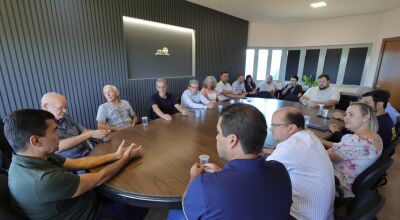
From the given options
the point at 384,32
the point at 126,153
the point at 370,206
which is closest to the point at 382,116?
→ the point at 370,206

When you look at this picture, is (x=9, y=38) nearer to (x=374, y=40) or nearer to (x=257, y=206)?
(x=257, y=206)

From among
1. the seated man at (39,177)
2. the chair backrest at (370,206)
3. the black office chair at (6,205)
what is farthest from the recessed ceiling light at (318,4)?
the black office chair at (6,205)

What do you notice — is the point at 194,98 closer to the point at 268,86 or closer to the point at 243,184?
the point at 243,184

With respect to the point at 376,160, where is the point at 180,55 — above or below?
above

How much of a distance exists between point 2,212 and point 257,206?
1.07 meters

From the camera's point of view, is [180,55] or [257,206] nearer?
[257,206]

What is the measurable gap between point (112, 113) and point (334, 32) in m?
6.80

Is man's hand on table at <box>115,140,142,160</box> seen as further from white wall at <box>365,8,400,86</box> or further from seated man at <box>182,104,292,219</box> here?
white wall at <box>365,8,400,86</box>

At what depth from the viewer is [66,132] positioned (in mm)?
1855

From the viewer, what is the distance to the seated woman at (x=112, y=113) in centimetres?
239

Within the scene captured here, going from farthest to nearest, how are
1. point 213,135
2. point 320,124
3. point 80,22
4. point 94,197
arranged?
point 80,22 → point 320,124 → point 213,135 → point 94,197

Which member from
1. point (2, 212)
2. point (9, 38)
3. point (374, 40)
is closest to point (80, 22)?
point (9, 38)

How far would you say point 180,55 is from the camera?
16.7ft

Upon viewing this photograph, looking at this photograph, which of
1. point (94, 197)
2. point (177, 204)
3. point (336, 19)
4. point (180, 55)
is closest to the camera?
point (177, 204)
